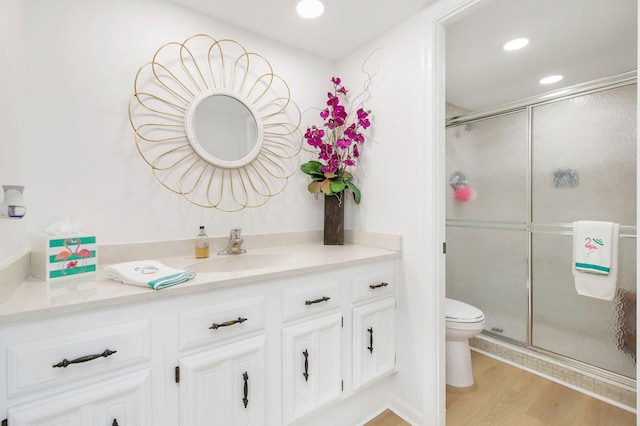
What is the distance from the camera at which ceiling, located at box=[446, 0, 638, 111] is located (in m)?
1.48

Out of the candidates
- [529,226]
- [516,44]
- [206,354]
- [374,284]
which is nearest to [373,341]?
[374,284]

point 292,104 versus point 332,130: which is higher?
point 292,104

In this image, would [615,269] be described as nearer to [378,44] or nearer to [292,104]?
[378,44]

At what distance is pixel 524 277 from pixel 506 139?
112 cm

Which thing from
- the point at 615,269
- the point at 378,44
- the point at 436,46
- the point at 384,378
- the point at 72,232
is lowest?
the point at 384,378

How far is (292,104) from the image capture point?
1842mm

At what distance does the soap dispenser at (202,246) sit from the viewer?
1435 millimetres

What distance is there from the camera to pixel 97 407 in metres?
0.83

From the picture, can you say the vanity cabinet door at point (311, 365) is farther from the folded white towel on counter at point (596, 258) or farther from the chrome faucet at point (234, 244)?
the folded white towel on counter at point (596, 258)

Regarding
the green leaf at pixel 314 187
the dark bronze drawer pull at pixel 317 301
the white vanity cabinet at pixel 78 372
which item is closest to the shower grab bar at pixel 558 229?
the green leaf at pixel 314 187

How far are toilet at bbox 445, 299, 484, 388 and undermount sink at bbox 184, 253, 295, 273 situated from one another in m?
1.12

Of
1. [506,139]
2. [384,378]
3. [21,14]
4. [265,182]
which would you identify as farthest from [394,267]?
[21,14]

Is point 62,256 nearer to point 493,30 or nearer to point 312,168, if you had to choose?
point 312,168

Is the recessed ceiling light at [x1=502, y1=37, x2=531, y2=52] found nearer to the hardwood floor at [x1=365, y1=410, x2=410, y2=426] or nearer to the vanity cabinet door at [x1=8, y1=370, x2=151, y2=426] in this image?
the hardwood floor at [x1=365, y1=410, x2=410, y2=426]
